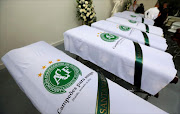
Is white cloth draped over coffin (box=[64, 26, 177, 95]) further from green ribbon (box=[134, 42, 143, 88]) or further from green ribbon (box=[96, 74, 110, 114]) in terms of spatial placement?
green ribbon (box=[96, 74, 110, 114])

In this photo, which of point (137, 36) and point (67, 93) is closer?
point (67, 93)

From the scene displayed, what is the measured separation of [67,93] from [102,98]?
278mm

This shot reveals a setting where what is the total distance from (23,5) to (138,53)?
1964mm

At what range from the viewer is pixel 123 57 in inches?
48.4

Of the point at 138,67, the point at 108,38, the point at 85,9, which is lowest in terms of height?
the point at 138,67

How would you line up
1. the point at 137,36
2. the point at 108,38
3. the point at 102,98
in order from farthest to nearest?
the point at 137,36, the point at 108,38, the point at 102,98

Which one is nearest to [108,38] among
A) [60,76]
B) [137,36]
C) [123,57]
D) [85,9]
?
[123,57]

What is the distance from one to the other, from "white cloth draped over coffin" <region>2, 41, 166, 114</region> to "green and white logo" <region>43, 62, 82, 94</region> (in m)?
0.03

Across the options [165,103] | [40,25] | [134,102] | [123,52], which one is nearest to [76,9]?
[40,25]

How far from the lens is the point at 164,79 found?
1.05m

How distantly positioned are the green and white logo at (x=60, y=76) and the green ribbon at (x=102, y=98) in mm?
230

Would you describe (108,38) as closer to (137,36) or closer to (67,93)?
(137,36)

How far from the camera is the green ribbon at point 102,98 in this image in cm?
69

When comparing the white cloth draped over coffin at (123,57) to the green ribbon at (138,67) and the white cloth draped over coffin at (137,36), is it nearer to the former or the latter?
the green ribbon at (138,67)
